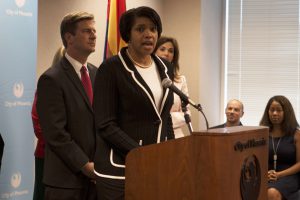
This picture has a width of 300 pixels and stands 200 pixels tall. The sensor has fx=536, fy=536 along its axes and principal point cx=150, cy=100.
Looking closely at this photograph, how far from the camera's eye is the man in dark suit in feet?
9.41

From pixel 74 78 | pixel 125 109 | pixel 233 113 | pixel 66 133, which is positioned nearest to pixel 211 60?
pixel 233 113

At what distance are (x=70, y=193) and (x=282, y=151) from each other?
2655mm

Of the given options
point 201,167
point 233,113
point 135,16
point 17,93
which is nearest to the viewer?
point 201,167

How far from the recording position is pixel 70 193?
9.38 feet

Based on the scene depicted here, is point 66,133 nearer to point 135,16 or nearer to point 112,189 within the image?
point 112,189

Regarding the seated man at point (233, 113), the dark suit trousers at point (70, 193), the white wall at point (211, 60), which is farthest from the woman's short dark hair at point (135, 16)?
the white wall at point (211, 60)

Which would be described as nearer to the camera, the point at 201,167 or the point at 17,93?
the point at 201,167

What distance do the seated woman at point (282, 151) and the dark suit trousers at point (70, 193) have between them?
2335 millimetres

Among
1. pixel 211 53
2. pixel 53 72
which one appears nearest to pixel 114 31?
pixel 211 53

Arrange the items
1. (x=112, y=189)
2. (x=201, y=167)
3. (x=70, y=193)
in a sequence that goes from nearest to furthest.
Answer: (x=201, y=167) < (x=112, y=189) < (x=70, y=193)

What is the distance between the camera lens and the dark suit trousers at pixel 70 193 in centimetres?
286

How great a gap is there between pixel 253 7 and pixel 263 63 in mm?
691

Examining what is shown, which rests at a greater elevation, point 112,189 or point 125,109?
point 125,109

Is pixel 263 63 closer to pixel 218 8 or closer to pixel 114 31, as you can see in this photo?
pixel 218 8
